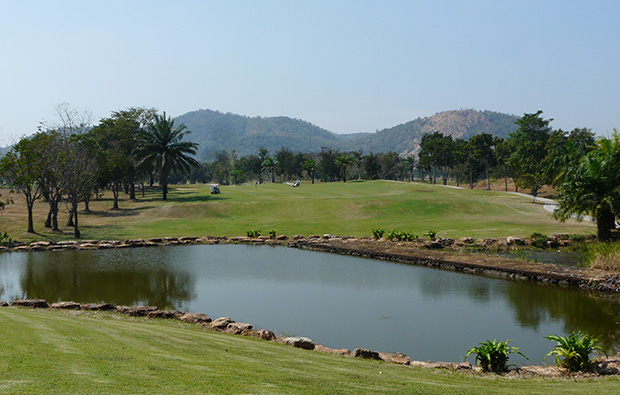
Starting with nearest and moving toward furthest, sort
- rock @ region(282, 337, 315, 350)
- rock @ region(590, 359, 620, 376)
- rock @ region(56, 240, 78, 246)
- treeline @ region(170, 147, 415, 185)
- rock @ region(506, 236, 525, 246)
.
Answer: rock @ region(590, 359, 620, 376), rock @ region(282, 337, 315, 350), rock @ region(506, 236, 525, 246), rock @ region(56, 240, 78, 246), treeline @ region(170, 147, 415, 185)

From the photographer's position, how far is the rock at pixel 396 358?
12.6 m

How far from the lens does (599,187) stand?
29.6 meters

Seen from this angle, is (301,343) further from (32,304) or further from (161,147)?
(161,147)

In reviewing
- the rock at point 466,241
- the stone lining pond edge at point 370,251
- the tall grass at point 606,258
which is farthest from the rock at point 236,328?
the rock at point 466,241

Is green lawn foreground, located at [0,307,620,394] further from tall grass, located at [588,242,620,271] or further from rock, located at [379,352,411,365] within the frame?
tall grass, located at [588,242,620,271]

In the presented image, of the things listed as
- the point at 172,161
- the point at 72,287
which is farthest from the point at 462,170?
the point at 72,287

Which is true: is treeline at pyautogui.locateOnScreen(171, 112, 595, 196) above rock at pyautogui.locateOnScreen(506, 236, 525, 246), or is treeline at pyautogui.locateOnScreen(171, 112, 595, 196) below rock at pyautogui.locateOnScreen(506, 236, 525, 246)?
above

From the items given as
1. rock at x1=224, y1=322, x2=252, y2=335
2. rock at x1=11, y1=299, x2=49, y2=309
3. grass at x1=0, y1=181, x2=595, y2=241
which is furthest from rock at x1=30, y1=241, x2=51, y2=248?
rock at x1=224, y1=322, x2=252, y2=335

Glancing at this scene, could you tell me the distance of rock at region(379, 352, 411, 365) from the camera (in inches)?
495

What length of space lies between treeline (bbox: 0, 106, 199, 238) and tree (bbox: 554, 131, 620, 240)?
123ft

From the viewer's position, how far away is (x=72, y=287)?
75.6 feet

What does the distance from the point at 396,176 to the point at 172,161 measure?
10202 cm

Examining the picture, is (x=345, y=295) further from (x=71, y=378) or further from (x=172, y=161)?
(x=172, y=161)

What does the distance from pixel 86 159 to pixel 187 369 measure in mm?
44739
